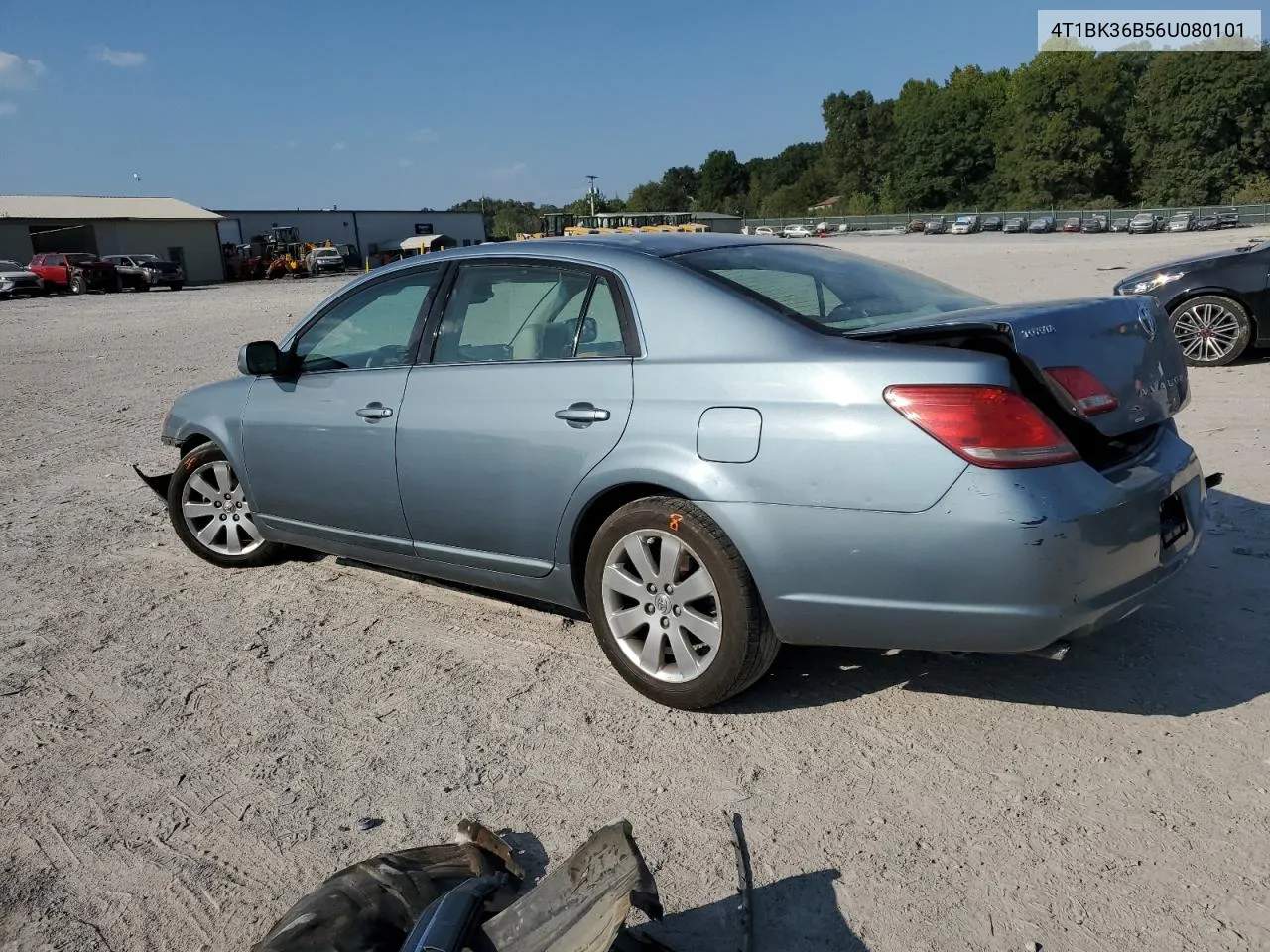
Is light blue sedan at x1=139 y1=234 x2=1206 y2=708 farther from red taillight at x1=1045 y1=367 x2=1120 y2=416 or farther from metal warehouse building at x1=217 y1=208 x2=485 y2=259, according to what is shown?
metal warehouse building at x1=217 y1=208 x2=485 y2=259

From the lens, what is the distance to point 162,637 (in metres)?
4.41

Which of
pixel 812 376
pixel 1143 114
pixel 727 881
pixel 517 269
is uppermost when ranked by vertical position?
pixel 1143 114

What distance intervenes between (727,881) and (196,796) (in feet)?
5.43

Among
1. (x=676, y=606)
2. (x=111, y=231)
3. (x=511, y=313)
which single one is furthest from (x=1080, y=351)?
(x=111, y=231)

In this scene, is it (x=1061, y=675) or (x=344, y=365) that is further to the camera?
(x=344, y=365)

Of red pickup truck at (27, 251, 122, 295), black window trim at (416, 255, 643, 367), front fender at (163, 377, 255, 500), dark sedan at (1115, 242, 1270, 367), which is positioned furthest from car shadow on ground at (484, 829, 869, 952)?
red pickup truck at (27, 251, 122, 295)

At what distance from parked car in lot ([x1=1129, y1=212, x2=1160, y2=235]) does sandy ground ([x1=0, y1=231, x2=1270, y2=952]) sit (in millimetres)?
60809

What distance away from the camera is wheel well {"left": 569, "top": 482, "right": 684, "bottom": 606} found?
3.48 m

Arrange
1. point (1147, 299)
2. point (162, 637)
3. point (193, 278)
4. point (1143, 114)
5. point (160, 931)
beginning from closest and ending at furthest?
1. point (160, 931)
2. point (1147, 299)
3. point (162, 637)
4. point (193, 278)
5. point (1143, 114)

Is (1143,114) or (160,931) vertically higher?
(1143,114)

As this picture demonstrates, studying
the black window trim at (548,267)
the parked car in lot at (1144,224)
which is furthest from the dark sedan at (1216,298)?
the parked car in lot at (1144,224)

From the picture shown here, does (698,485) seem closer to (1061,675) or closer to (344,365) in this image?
(1061,675)

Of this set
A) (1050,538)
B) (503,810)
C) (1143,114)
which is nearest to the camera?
(1050,538)

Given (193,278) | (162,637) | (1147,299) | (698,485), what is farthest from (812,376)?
(193,278)
